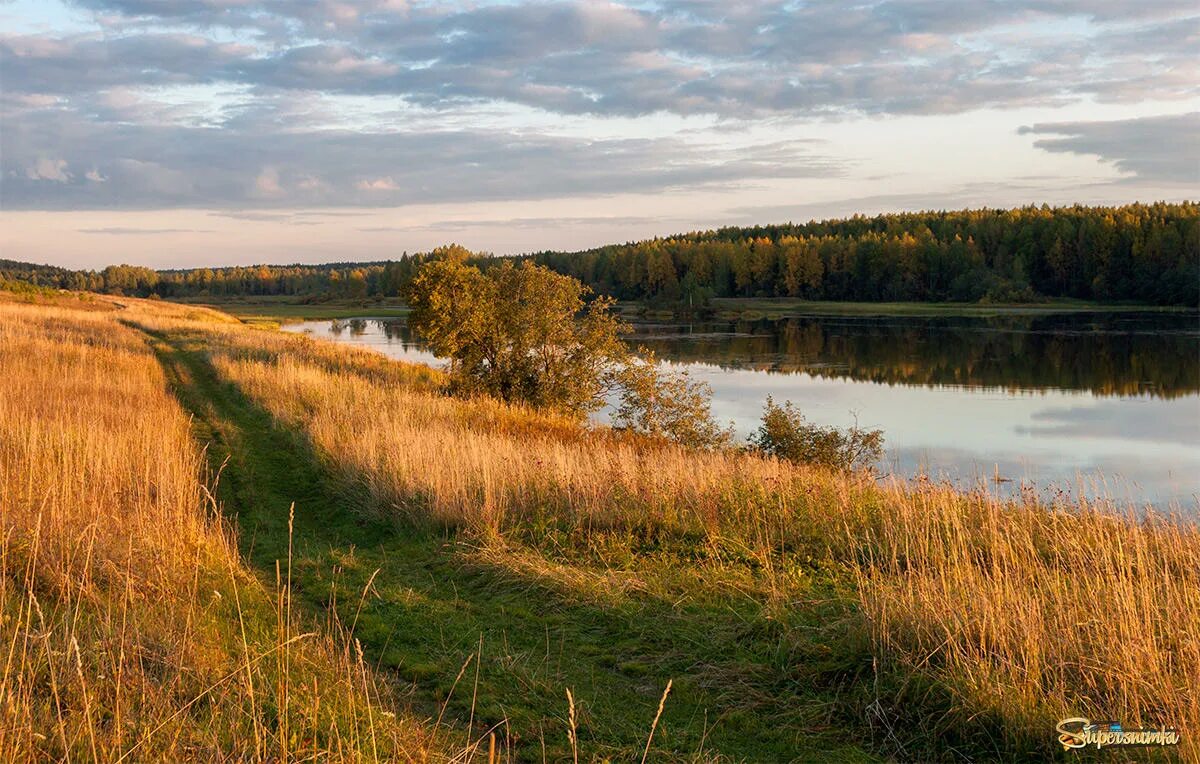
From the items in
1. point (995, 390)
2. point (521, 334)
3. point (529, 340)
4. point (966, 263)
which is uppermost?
point (966, 263)

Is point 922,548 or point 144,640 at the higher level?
point 144,640

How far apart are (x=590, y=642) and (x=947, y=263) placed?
4275 inches

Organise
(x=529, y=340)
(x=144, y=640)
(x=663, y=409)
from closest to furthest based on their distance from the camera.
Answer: (x=144, y=640), (x=663, y=409), (x=529, y=340)

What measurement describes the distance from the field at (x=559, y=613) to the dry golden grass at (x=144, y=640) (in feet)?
0.11

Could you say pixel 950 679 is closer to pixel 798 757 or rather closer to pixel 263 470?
pixel 798 757

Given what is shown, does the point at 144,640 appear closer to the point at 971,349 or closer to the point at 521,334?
the point at 521,334

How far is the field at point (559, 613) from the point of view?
15.2 ft

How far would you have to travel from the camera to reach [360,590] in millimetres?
7332

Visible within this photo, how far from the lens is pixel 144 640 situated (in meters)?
5.29

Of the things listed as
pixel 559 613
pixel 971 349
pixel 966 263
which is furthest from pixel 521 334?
pixel 966 263

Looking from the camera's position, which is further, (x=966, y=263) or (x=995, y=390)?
(x=966, y=263)

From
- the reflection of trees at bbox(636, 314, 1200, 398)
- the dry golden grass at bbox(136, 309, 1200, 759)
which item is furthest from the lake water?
the dry golden grass at bbox(136, 309, 1200, 759)

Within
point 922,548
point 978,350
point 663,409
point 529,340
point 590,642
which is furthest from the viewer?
point 978,350

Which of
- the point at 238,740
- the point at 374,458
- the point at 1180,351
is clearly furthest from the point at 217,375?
the point at 1180,351
